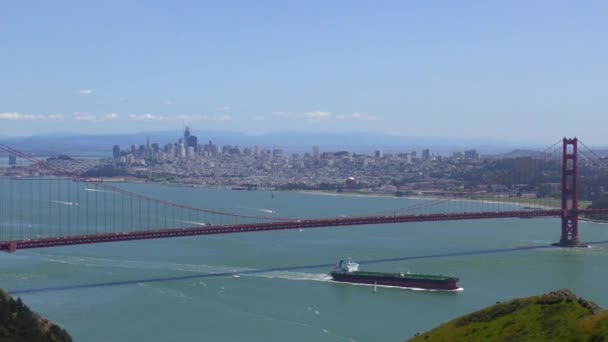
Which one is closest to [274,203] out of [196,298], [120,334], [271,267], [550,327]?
[271,267]

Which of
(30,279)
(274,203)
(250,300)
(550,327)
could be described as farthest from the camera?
(274,203)

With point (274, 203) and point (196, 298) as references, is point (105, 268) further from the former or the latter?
point (274, 203)

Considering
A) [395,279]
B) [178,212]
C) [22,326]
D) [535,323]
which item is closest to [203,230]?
[395,279]

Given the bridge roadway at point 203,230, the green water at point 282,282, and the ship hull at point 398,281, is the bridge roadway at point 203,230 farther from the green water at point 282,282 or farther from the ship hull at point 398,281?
the ship hull at point 398,281

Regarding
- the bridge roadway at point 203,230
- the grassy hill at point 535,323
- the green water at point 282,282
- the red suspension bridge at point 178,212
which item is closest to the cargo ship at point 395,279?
the green water at point 282,282

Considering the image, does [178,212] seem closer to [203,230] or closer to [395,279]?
[203,230]

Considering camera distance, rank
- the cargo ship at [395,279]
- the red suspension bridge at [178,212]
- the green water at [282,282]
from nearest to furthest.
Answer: the green water at [282,282]
the cargo ship at [395,279]
the red suspension bridge at [178,212]

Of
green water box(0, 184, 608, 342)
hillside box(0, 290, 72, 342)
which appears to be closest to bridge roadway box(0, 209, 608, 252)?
green water box(0, 184, 608, 342)
